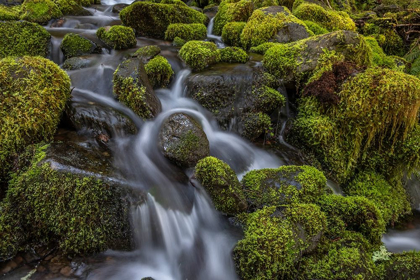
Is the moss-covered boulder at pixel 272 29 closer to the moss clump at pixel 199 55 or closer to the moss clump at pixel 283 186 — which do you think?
the moss clump at pixel 199 55

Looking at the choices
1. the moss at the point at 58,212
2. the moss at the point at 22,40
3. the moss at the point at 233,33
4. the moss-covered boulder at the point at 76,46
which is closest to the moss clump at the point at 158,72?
the moss-covered boulder at the point at 76,46

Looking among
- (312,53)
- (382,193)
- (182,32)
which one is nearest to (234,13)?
(182,32)

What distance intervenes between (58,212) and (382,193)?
5.06 m

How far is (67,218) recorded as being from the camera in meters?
2.89

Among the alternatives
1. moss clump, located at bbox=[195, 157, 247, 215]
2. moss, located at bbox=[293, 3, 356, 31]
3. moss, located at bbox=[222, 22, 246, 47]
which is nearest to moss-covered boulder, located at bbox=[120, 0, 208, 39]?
moss, located at bbox=[222, 22, 246, 47]

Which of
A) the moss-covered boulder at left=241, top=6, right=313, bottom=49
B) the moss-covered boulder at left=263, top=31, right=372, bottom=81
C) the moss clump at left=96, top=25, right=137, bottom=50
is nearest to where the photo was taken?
the moss-covered boulder at left=263, top=31, right=372, bottom=81

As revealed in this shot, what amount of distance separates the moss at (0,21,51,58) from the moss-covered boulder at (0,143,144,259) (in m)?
Answer: 4.06

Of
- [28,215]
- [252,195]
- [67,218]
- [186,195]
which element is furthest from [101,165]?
[252,195]

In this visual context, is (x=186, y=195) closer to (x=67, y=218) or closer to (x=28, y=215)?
(x=67, y=218)

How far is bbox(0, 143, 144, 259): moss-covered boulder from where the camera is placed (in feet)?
9.45

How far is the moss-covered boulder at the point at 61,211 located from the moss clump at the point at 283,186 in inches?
68.4

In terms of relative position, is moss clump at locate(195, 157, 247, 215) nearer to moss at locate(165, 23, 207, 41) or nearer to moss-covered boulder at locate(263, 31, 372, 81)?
moss-covered boulder at locate(263, 31, 372, 81)

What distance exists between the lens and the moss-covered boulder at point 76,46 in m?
6.09

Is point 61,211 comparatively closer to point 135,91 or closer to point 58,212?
point 58,212
